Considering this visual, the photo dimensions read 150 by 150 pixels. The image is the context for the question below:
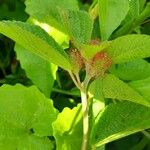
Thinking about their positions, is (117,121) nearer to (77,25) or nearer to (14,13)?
(77,25)

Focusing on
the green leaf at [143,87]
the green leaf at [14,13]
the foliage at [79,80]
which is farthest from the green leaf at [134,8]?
the green leaf at [14,13]

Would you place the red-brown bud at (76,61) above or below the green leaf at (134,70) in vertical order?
above

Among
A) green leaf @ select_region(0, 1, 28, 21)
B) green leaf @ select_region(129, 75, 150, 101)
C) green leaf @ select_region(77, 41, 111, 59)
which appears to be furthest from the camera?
green leaf @ select_region(0, 1, 28, 21)

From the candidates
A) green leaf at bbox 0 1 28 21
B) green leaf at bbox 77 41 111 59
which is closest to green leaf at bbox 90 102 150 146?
green leaf at bbox 77 41 111 59

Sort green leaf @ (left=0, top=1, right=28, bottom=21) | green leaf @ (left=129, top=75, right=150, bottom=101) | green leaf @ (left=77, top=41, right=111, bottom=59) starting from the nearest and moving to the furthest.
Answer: green leaf @ (left=77, top=41, right=111, bottom=59) → green leaf @ (left=129, top=75, right=150, bottom=101) → green leaf @ (left=0, top=1, right=28, bottom=21)

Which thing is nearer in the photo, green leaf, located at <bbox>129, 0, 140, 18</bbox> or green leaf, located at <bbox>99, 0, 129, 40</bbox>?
green leaf, located at <bbox>99, 0, 129, 40</bbox>

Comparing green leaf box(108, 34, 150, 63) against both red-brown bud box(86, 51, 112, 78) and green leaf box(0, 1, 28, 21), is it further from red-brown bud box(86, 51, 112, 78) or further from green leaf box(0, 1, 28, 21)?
green leaf box(0, 1, 28, 21)

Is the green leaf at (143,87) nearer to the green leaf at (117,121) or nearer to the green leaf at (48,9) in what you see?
the green leaf at (117,121)
